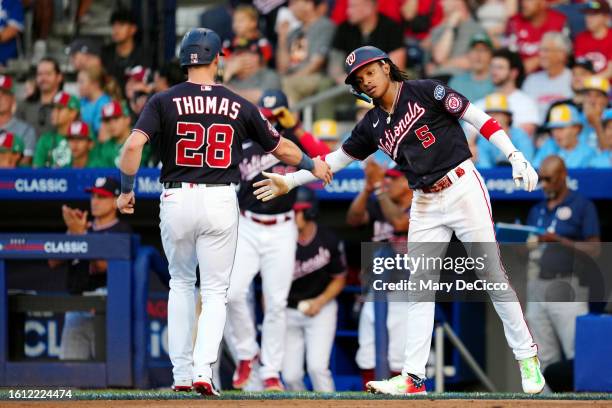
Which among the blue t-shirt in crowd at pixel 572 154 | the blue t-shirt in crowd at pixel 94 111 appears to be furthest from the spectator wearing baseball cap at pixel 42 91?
the blue t-shirt in crowd at pixel 572 154

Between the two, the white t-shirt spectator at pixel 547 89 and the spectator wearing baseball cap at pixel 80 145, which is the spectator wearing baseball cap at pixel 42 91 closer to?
the spectator wearing baseball cap at pixel 80 145

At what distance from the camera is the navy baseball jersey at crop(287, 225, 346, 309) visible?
28.9 feet

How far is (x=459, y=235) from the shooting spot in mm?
6121

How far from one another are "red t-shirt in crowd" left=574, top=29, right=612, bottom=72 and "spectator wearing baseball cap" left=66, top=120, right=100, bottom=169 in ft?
13.4

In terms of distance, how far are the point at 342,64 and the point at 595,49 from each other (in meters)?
2.14

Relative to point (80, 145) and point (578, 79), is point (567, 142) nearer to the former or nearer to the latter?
point (578, 79)

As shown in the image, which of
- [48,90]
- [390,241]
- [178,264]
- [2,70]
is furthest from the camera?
[2,70]

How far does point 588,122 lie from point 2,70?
5399mm

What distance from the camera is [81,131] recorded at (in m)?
9.59

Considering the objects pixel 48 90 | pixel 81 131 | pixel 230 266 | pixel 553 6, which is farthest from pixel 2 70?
pixel 230 266

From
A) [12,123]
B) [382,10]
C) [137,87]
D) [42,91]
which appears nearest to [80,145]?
[137,87]

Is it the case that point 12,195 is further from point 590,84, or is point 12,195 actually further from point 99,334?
point 590,84

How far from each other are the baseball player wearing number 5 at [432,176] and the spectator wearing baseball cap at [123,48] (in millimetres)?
4967

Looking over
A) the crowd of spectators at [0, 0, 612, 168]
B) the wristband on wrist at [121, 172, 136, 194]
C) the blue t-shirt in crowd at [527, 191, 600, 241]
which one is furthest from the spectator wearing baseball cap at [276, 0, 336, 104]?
the wristband on wrist at [121, 172, 136, 194]
